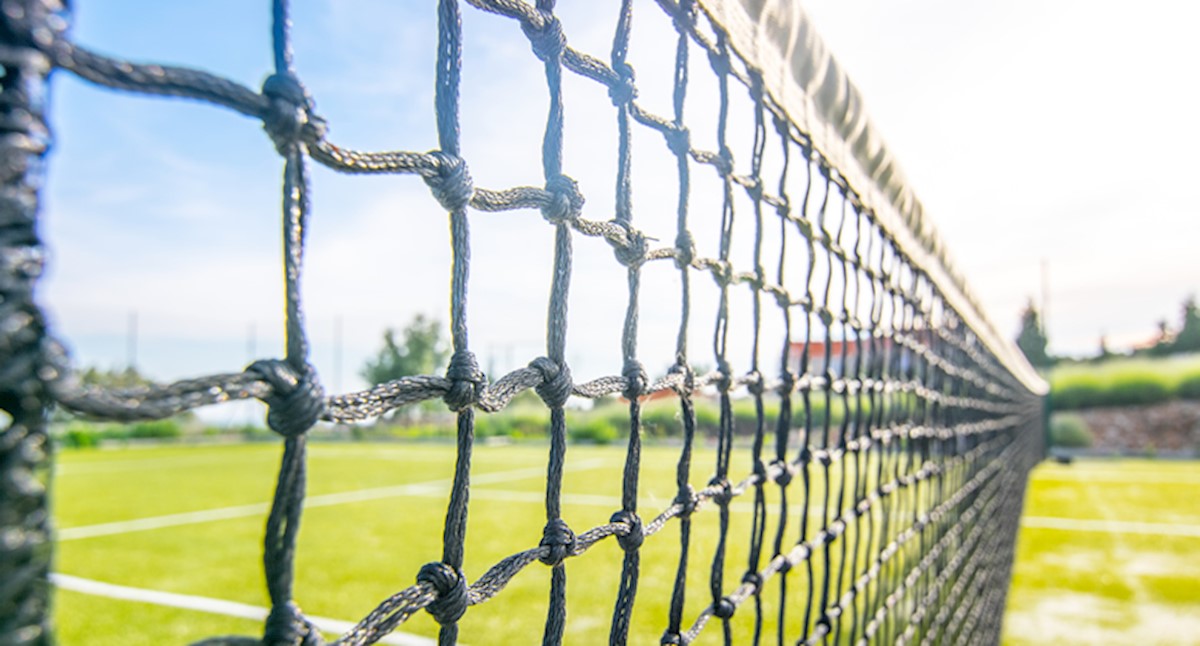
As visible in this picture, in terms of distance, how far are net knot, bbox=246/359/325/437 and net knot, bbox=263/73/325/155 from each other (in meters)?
0.07

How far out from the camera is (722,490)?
651 millimetres

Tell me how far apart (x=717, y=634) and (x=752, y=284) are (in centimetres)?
188

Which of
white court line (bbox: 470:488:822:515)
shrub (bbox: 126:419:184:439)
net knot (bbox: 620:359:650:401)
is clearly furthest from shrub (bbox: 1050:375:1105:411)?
shrub (bbox: 126:419:184:439)

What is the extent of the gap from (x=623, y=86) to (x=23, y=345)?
398mm

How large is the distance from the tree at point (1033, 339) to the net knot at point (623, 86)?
1192 cm

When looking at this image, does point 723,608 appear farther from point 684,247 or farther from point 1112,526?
point 1112,526

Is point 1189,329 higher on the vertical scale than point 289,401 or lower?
higher

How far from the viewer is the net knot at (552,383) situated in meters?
0.46

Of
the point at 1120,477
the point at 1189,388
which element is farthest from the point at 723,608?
the point at 1189,388

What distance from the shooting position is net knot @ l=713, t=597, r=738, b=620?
2.08 feet

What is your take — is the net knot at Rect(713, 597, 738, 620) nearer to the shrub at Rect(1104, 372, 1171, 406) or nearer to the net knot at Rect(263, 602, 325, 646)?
the net knot at Rect(263, 602, 325, 646)

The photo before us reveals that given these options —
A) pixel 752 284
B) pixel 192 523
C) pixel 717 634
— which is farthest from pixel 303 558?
pixel 752 284

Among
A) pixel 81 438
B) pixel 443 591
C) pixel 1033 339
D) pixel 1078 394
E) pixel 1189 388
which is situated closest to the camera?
pixel 443 591

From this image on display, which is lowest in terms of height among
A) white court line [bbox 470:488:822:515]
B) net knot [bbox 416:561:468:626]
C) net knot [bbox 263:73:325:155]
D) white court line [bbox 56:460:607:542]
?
white court line [bbox 56:460:607:542]
